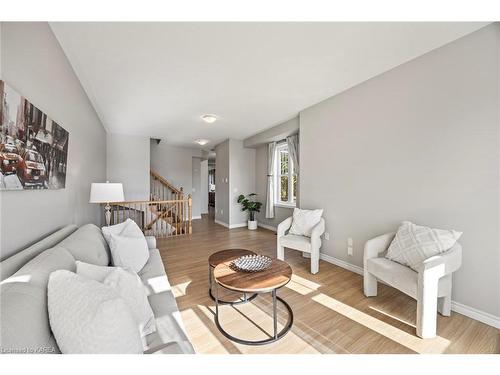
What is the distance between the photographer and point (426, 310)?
5.02 ft

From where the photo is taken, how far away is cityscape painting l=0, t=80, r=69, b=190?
102cm

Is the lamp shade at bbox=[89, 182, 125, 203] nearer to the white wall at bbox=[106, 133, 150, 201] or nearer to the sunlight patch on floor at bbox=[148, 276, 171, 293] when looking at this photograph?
the sunlight patch on floor at bbox=[148, 276, 171, 293]

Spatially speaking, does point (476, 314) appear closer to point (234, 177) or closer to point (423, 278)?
point (423, 278)

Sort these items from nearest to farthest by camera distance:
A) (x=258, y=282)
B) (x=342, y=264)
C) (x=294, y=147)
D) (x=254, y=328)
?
(x=258, y=282)
(x=254, y=328)
(x=342, y=264)
(x=294, y=147)

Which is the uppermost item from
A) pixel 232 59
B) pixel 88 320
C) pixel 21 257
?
pixel 232 59

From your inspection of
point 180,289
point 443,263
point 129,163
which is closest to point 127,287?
point 180,289

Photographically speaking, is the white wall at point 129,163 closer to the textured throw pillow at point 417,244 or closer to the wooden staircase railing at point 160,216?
the wooden staircase railing at point 160,216

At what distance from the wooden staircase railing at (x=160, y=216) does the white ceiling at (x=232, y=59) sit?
253 cm

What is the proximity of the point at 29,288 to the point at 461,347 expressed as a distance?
263cm

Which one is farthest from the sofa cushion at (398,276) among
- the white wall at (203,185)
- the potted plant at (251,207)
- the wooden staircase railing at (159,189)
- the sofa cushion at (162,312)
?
the white wall at (203,185)

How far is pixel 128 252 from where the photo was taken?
178 centimetres

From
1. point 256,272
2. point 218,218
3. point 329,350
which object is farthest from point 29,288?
point 218,218

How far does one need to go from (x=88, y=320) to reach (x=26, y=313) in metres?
0.19

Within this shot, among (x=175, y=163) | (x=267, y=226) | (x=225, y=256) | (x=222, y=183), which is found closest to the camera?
(x=225, y=256)
